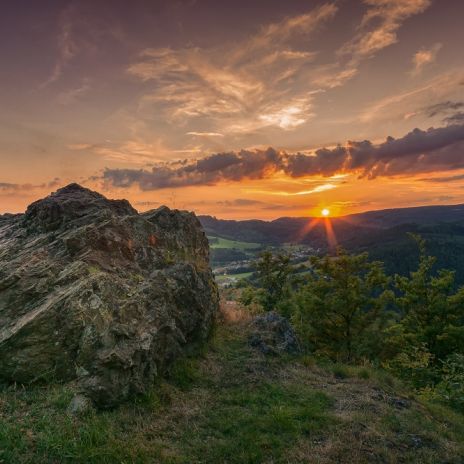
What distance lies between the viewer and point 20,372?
11.9 metres

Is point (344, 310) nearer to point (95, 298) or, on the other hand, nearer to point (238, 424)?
point (238, 424)

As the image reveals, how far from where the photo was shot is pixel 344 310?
110ft

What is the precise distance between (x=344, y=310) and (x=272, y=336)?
15059 millimetres

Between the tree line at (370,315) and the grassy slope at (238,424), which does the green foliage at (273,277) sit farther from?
the grassy slope at (238,424)

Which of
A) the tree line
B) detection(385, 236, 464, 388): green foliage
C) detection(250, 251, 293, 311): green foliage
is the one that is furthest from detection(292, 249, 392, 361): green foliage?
detection(250, 251, 293, 311): green foliage

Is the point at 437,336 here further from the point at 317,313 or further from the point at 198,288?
the point at 198,288

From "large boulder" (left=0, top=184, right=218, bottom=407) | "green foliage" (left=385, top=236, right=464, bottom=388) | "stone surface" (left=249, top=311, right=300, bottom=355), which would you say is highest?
"large boulder" (left=0, top=184, right=218, bottom=407)

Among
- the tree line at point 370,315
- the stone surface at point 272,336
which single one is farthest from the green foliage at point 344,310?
the stone surface at point 272,336

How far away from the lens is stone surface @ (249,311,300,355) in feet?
65.0

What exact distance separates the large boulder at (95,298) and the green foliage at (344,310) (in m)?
15.9

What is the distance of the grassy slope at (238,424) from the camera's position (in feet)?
31.4

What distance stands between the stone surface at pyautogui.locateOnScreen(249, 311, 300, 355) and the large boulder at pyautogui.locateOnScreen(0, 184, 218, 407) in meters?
2.92

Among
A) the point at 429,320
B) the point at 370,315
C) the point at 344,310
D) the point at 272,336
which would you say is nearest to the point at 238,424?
the point at 272,336

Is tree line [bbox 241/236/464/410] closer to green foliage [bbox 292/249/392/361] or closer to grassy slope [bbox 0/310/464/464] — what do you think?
green foliage [bbox 292/249/392/361]
